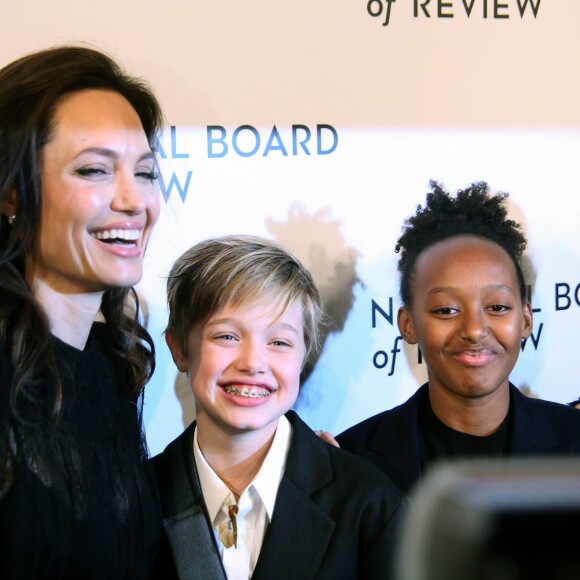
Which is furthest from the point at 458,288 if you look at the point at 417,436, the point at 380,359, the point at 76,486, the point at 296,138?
the point at 76,486

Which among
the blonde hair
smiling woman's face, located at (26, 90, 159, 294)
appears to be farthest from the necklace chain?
smiling woman's face, located at (26, 90, 159, 294)

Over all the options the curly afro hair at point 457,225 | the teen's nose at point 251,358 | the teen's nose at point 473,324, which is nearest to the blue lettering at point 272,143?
the curly afro hair at point 457,225

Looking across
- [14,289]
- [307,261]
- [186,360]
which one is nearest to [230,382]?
[186,360]

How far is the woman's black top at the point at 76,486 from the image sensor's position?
3.89 ft

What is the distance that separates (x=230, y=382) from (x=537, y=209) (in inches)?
41.1

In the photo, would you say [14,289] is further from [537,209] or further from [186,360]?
[537,209]

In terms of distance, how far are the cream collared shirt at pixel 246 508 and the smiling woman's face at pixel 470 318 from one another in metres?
0.43

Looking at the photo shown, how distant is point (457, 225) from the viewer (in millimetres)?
1836

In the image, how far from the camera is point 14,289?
4.25 ft

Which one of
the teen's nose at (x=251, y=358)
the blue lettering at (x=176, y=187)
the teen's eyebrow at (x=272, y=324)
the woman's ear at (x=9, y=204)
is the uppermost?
the blue lettering at (x=176, y=187)

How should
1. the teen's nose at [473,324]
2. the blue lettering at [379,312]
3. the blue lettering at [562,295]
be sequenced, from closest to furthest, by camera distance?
the teen's nose at [473,324] → the blue lettering at [379,312] → the blue lettering at [562,295]

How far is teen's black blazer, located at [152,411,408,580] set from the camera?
4.35ft

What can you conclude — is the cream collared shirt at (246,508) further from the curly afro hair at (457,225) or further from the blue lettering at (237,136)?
the blue lettering at (237,136)

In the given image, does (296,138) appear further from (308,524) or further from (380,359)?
(308,524)
